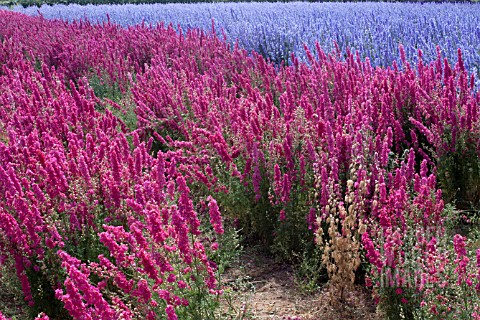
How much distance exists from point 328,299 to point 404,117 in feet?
5.69

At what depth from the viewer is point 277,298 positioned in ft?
9.14

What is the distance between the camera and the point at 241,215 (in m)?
3.31

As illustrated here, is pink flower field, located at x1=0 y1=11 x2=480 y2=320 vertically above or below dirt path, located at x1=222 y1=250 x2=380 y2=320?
above

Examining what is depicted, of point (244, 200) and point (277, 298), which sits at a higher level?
point (244, 200)

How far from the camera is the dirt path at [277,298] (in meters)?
2.52

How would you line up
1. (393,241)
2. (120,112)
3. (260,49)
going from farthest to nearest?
(260,49)
(120,112)
(393,241)

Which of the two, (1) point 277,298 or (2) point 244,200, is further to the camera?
(2) point 244,200

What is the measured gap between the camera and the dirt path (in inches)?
99.1

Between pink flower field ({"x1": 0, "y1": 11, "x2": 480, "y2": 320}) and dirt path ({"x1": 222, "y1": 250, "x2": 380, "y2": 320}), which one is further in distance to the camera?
dirt path ({"x1": 222, "y1": 250, "x2": 380, "y2": 320})

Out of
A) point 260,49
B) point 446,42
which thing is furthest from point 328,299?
point 260,49

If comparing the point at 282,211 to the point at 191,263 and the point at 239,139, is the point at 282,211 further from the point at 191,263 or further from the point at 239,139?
the point at 191,263

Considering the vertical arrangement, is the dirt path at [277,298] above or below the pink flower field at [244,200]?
below

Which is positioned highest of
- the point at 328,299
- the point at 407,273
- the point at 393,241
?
the point at 393,241

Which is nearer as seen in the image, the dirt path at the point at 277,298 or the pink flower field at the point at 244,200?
the pink flower field at the point at 244,200
